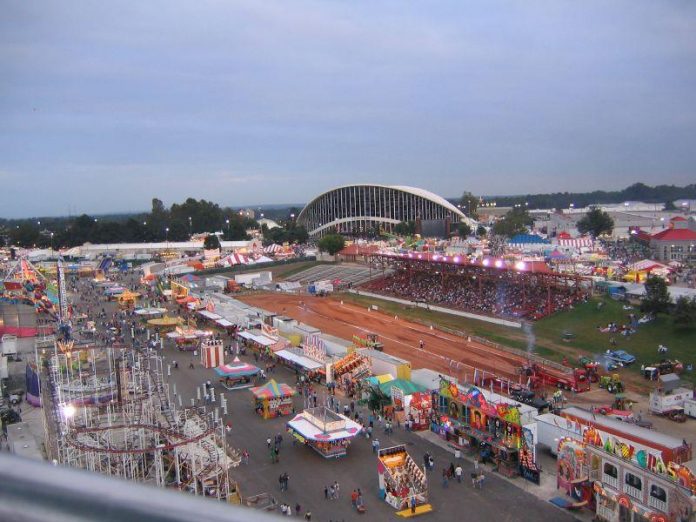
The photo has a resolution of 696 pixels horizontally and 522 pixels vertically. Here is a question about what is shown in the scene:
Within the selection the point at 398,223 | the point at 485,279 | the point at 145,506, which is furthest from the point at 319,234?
the point at 145,506

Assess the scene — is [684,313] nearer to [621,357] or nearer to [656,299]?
[656,299]

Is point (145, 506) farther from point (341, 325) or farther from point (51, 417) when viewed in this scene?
point (341, 325)

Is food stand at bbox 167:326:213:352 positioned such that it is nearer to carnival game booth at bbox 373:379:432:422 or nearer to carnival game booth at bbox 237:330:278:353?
carnival game booth at bbox 237:330:278:353

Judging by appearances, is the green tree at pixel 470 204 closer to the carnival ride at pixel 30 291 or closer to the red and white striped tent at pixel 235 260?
the red and white striped tent at pixel 235 260

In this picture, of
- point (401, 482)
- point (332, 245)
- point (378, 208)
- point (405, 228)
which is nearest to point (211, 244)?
point (332, 245)

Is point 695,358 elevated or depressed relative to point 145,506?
depressed
